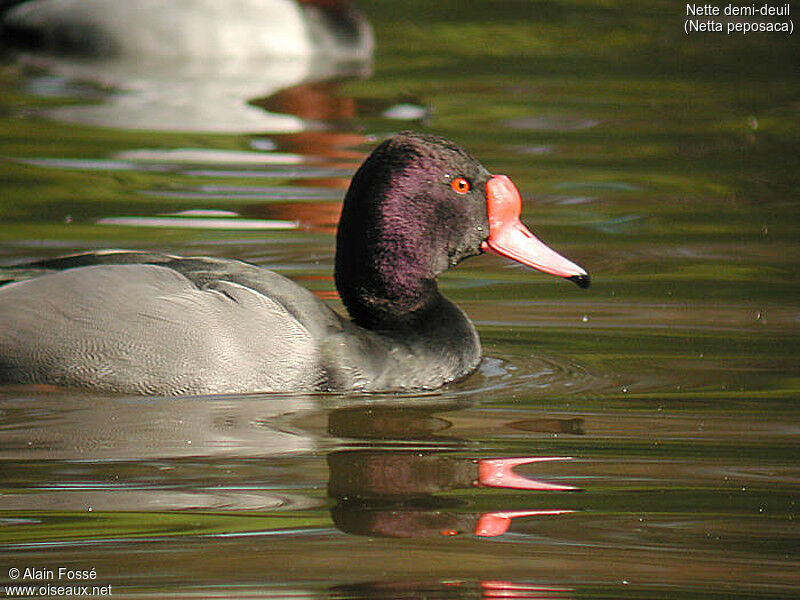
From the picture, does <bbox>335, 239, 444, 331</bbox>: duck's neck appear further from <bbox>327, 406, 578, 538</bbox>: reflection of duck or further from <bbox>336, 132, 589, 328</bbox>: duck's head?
<bbox>327, 406, 578, 538</bbox>: reflection of duck

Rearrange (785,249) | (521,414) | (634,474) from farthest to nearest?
(785,249)
(521,414)
(634,474)

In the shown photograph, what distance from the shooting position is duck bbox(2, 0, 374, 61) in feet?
45.7

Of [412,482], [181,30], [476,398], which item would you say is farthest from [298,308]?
[181,30]

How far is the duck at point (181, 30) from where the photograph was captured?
13.9 metres

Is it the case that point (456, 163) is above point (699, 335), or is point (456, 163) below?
above

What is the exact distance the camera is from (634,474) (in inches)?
204

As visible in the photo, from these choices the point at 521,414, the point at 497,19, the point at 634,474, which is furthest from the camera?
the point at 497,19

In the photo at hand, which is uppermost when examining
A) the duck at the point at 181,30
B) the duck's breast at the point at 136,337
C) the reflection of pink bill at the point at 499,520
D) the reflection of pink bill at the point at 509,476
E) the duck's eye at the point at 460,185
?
the duck at the point at 181,30

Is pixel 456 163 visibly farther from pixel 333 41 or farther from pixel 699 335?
pixel 333 41

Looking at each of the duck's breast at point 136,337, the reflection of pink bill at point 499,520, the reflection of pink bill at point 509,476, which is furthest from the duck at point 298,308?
the reflection of pink bill at point 499,520

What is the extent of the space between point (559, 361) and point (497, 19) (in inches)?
385

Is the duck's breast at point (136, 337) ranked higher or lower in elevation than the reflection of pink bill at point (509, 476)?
higher

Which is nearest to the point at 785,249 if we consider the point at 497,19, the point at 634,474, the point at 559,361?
the point at 559,361

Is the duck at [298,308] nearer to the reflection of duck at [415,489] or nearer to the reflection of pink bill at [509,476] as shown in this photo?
the reflection of duck at [415,489]
